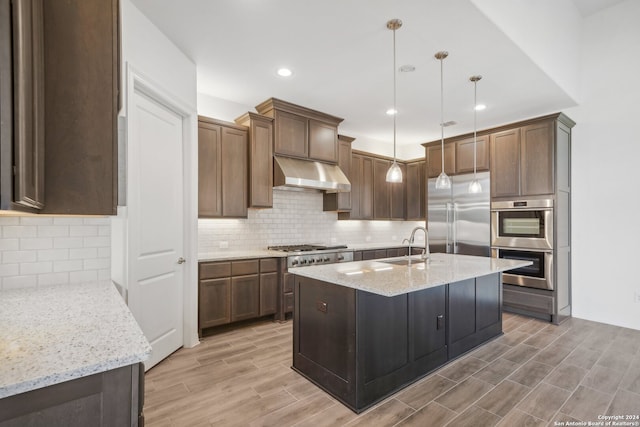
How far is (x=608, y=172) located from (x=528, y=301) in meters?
1.97

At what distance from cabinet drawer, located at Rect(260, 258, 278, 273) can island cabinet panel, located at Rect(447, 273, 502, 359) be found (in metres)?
2.14

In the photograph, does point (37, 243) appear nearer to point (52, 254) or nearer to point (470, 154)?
point (52, 254)

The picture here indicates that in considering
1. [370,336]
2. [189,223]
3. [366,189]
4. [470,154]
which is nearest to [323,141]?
[366,189]

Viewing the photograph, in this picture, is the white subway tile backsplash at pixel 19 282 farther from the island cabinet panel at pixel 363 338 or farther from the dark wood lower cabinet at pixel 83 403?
the island cabinet panel at pixel 363 338

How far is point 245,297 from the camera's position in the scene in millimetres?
3934

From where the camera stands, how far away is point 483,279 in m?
3.41

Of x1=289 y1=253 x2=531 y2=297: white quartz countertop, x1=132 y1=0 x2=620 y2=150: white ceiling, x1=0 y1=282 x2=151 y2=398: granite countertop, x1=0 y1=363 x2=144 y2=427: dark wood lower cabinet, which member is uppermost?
x1=132 y1=0 x2=620 y2=150: white ceiling

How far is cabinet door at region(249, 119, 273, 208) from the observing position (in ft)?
13.9

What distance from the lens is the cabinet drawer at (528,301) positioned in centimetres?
425

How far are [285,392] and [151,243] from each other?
5.55 feet

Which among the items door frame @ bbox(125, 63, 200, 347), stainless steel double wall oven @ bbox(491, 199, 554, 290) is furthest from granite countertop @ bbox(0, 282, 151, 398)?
stainless steel double wall oven @ bbox(491, 199, 554, 290)

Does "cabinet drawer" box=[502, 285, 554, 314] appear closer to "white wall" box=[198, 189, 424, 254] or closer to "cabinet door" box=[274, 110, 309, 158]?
"white wall" box=[198, 189, 424, 254]

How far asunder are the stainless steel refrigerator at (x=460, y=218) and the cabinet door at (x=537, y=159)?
523 millimetres

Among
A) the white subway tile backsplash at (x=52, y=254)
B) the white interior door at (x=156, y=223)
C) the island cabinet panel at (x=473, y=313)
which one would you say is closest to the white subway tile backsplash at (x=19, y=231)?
the white subway tile backsplash at (x=52, y=254)
